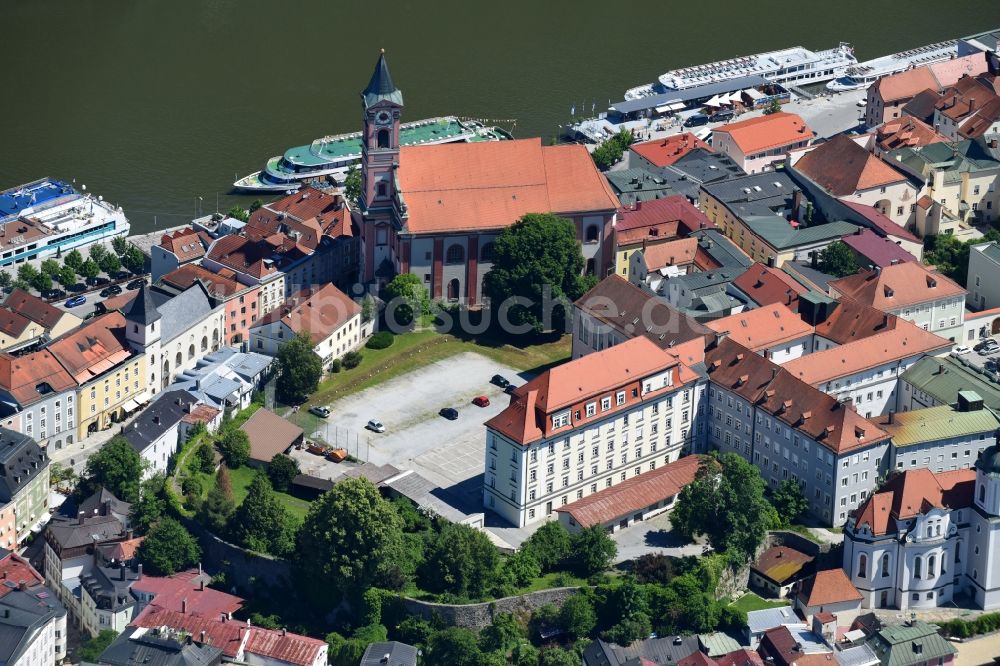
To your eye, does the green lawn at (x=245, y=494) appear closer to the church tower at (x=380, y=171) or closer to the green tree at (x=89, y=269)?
the church tower at (x=380, y=171)

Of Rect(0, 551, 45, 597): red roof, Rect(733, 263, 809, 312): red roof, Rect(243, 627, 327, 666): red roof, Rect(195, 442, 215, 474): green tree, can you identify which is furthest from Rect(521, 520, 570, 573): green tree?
Rect(0, 551, 45, 597): red roof

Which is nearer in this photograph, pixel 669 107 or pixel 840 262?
pixel 840 262

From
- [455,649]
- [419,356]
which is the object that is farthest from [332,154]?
[455,649]

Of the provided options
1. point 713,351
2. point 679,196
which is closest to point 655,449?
point 713,351

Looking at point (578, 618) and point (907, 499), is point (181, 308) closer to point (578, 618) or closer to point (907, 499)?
point (578, 618)

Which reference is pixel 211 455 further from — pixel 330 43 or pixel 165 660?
pixel 330 43

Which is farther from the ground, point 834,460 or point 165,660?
point 834,460
